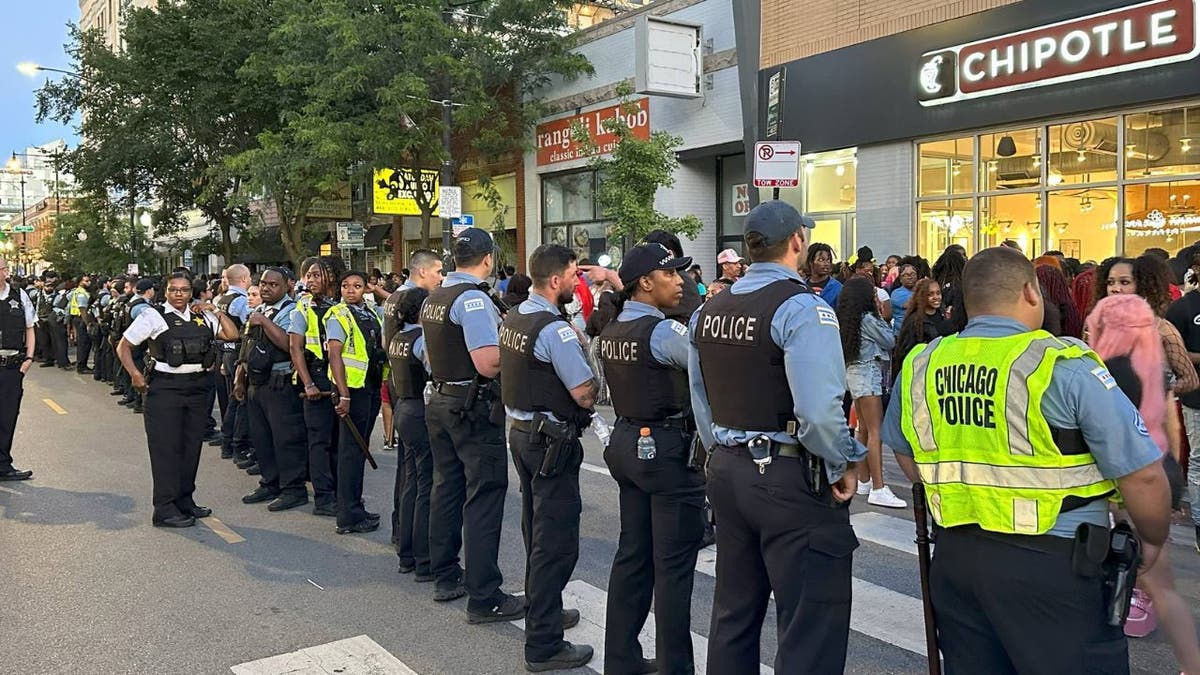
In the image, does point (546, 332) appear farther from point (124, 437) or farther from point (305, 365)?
point (124, 437)

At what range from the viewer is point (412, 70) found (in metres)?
21.2

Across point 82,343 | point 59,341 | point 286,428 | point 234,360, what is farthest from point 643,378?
point 59,341

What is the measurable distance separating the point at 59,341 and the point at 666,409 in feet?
70.3

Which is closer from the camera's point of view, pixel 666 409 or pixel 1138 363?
pixel 666 409

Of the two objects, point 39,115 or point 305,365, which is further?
point 39,115

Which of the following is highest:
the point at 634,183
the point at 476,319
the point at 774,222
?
the point at 634,183

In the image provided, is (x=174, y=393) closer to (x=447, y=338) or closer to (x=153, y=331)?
(x=153, y=331)

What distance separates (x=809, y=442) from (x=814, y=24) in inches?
570

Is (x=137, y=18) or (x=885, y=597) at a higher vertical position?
(x=137, y=18)

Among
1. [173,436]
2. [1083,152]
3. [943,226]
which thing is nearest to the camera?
[173,436]

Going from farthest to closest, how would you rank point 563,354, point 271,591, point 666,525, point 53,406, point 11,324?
point 53,406 < point 11,324 < point 271,591 < point 563,354 < point 666,525

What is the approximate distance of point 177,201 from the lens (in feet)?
103

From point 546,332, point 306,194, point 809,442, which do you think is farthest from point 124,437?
point 306,194

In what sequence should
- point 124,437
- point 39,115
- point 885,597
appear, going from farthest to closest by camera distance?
point 39,115 → point 124,437 → point 885,597
